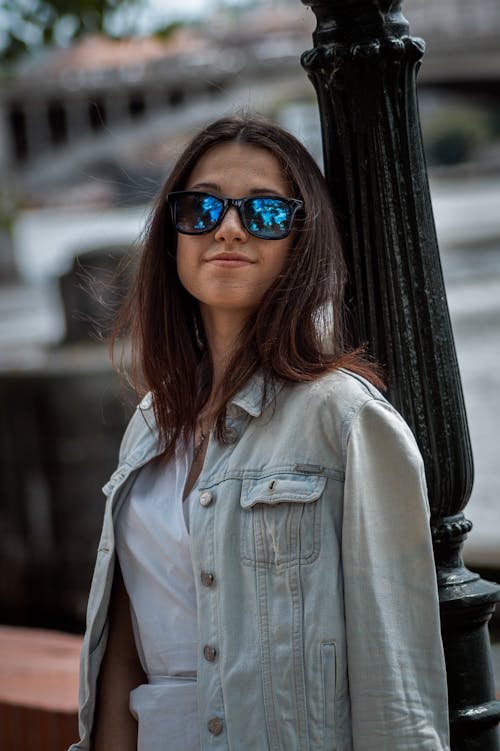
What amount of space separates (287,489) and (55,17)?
145 inches

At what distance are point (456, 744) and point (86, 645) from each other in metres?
0.53

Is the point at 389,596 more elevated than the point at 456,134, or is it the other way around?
the point at 456,134

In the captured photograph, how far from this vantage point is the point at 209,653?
155cm

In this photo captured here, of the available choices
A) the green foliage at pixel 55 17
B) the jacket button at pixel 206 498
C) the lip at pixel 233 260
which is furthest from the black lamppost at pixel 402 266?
the green foliage at pixel 55 17

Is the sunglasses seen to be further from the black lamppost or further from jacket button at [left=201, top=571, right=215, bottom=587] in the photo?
jacket button at [left=201, top=571, right=215, bottom=587]

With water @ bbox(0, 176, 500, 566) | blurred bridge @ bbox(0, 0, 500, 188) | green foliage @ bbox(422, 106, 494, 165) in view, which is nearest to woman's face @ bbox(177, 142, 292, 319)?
water @ bbox(0, 176, 500, 566)

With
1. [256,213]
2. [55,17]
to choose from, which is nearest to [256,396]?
[256,213]

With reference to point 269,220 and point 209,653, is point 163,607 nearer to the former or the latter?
point 209,653

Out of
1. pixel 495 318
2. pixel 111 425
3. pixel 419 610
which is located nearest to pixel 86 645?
pixel 419 610

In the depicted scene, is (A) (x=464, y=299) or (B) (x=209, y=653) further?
(A) (x=464, y=299)

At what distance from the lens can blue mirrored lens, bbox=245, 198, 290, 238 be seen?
1646 millimetres

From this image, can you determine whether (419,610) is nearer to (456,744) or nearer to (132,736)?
(456,744)

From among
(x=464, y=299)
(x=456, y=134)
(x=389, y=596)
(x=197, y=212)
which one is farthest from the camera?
(x=456, y=134)

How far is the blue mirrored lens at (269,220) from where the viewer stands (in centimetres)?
165
